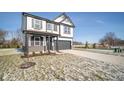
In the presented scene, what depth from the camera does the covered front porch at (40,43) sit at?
5988mm

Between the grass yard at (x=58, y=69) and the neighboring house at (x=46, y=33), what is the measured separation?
2.42 ft

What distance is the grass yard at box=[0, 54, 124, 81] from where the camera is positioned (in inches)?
178

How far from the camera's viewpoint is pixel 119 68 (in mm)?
4992

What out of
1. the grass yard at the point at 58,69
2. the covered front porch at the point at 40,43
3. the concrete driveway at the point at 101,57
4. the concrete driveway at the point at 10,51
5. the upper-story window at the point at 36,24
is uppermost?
the upper-story window at the point at 36,24

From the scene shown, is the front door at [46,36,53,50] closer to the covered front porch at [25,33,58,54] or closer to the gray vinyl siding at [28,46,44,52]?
the covered front porch at [25,33,58,54]

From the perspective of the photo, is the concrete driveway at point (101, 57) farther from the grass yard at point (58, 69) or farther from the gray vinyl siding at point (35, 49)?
Result: the gray vinyl siding at point (35, 49)

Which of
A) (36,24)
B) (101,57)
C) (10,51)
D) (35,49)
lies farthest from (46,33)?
(101,57)

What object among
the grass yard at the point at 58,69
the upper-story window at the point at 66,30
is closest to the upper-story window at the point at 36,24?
the upper-story window at the point at 66,30

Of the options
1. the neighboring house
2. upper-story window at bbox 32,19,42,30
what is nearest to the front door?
the neighboring house

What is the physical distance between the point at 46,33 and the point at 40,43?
1.85ft
